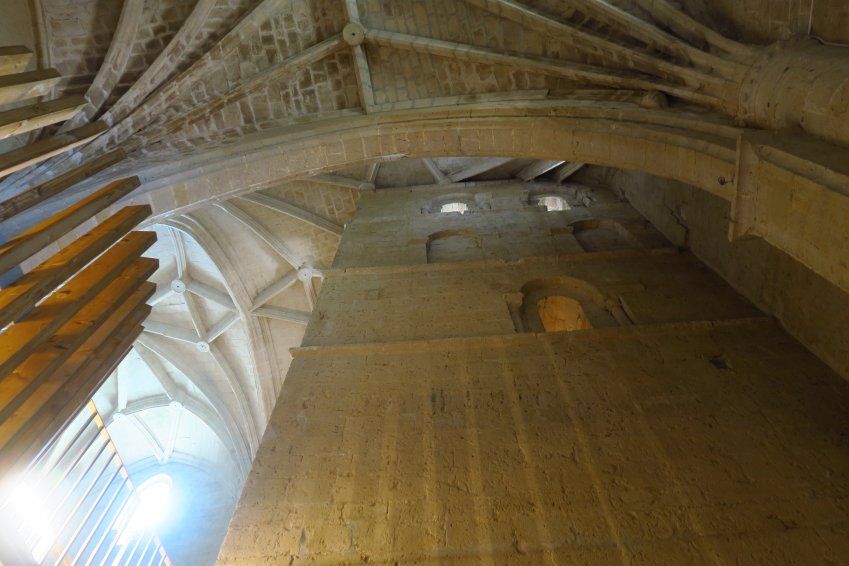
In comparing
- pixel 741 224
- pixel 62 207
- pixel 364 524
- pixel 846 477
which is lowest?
pixel 846 477

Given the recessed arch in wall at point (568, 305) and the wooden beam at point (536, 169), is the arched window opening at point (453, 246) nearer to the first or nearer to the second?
the recessed arch in wall at point (568, 305)

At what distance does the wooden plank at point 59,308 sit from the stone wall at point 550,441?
1.84m

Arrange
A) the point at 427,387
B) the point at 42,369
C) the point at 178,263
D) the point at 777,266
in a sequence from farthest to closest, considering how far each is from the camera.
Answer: the point at 178,263 < the point at 777,266 < the point at 427,387 < the point at 42,369

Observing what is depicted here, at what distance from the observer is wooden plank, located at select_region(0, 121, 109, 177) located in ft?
13.4

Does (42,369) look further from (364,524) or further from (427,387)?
(427,387)

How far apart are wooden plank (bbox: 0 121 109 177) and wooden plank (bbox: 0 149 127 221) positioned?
0.24m

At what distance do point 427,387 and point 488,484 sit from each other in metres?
1.35

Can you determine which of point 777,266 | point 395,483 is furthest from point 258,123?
point 777,266

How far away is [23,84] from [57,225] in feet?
3.89

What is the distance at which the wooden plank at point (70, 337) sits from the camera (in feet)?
10.9

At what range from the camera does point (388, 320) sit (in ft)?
21.2

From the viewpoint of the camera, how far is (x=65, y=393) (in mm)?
3816

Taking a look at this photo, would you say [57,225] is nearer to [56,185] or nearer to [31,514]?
[56,185]

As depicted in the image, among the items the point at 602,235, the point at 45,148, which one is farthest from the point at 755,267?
the point at 45,148
